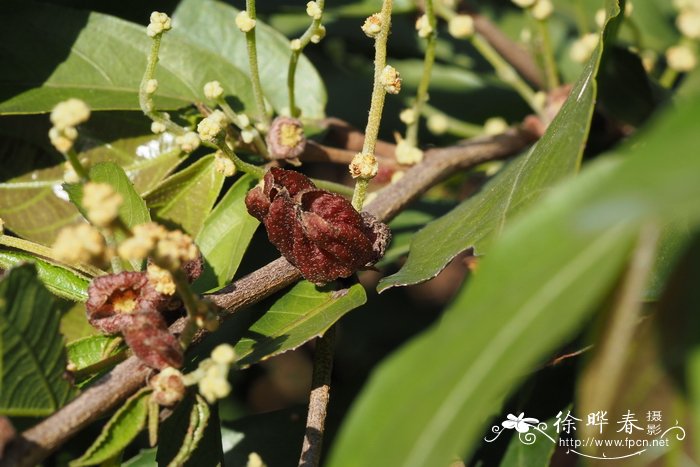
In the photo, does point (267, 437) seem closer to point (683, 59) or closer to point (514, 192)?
point (514, 192)

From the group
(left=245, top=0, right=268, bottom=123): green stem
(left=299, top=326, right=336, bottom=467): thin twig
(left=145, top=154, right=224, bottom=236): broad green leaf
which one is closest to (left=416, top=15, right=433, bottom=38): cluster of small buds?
(left=245, top=0, right=268, bottom=123): green stem

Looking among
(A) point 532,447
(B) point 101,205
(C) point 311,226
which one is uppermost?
(B) point 101,205

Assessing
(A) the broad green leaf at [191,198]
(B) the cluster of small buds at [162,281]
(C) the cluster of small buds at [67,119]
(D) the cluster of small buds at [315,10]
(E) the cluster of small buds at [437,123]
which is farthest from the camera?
(E) the cluster of small buds at [437,123]

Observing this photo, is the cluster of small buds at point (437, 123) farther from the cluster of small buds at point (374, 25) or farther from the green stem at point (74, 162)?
the green stem at point (74, 162)

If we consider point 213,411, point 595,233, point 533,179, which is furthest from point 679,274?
point 213,411

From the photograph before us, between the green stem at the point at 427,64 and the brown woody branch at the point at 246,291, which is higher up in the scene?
the green stem at the point at 427,64

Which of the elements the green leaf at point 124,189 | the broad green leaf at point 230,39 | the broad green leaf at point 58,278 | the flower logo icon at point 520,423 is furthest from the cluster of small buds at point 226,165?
the flower logo icon at point 520,423

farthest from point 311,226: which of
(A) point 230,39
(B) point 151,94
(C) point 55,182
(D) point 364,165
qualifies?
(A) point 230,39
